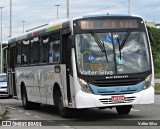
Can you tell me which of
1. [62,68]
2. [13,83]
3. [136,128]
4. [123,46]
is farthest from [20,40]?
[136,128]

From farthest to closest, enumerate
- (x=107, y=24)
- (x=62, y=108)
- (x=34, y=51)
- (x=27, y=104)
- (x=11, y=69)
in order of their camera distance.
Result: (x=11, y=69) < (x=27, y=104) < (x=34, y=51) < (x=62, y=108) < (x=107, y=24)

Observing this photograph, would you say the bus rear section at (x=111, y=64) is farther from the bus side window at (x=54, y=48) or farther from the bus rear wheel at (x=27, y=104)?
the bus rear wheel at (x=27, y=104)

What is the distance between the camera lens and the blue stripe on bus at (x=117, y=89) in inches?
537

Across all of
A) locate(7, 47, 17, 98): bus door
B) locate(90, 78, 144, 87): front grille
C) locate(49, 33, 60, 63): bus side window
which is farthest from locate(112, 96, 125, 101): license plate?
locate(7, 47, 17, 98): bus door

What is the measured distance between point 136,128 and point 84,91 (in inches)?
94.3

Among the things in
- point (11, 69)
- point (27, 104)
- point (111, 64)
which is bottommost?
point (27, 104)

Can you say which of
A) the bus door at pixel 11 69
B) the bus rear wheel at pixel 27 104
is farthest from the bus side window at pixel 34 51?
the bus door at pixel 11 69

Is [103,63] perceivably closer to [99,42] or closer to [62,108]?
[99,42]

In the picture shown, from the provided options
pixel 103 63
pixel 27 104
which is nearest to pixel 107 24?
pixel 103 63

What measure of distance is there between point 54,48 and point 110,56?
2456 millimetres

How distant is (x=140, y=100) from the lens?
551 inches

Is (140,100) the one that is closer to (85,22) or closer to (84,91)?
(84,91)

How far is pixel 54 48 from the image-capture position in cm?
1562

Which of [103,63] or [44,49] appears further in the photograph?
[44,49]
